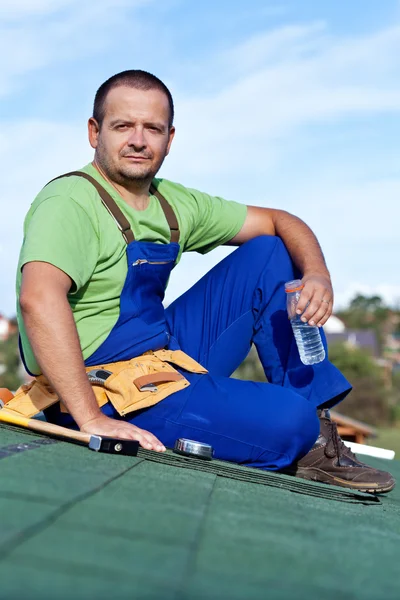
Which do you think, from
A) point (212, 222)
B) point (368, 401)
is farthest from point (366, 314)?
point (212, 222)

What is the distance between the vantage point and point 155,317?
3.37m

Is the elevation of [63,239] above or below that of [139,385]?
above

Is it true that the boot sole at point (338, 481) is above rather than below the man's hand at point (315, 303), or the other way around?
below

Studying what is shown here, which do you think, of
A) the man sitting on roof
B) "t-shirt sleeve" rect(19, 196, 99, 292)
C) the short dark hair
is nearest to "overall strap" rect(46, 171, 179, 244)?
the man sitting on roof

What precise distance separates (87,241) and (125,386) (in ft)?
1.70

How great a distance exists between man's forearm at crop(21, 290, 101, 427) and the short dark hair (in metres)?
0.93

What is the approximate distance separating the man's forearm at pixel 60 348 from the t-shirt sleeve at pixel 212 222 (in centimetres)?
Answer: 105

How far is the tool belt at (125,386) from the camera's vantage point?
9.95ft

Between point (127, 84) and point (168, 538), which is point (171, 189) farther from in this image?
point (168, 538)

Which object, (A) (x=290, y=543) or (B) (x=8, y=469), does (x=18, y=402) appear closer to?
(B) (x=8, y=469)

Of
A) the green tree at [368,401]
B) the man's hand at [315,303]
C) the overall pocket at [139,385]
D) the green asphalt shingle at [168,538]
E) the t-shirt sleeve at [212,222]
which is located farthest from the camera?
the green tree at [368,401]

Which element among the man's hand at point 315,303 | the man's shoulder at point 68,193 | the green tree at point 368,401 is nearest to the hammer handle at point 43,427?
the man's shoulder at point 68,193

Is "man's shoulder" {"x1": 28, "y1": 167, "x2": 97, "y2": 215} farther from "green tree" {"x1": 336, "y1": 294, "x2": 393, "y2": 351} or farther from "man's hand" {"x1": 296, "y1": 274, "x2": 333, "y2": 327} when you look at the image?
"green tree" {"x1": 336, "y1": 294, "x2": 393, "y2": 351}

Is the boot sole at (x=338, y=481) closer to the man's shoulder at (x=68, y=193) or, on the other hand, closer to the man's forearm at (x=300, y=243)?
the man's forearm at (x=300, y=243)
